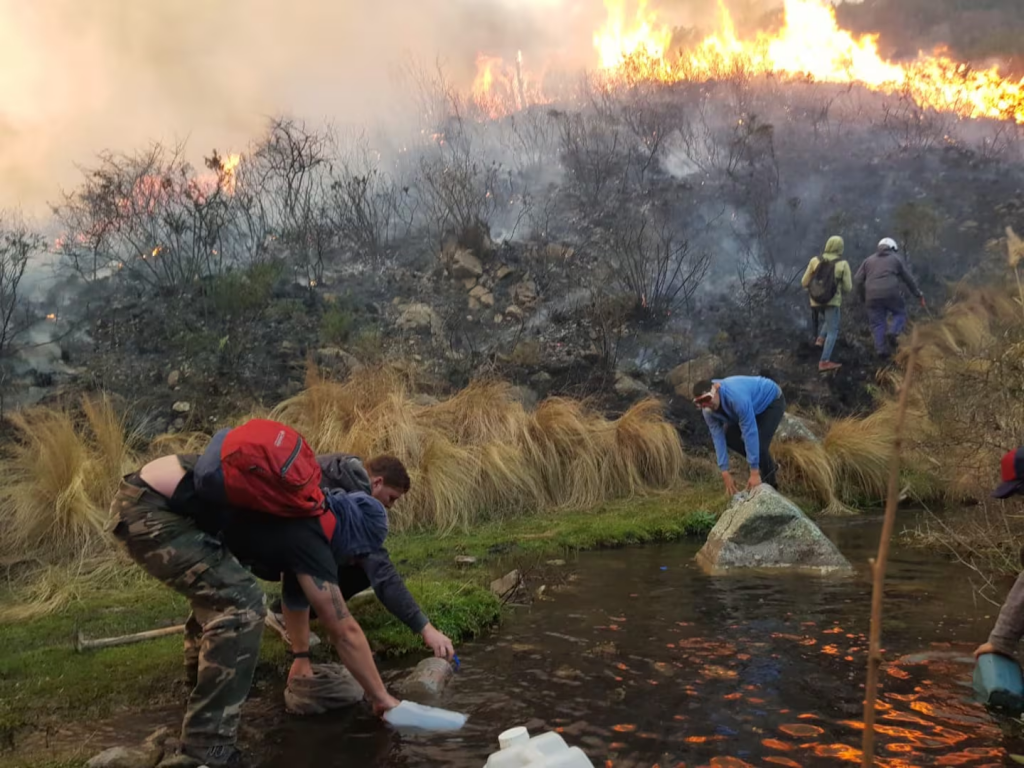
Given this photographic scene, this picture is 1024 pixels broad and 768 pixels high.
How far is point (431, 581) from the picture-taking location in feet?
21.3

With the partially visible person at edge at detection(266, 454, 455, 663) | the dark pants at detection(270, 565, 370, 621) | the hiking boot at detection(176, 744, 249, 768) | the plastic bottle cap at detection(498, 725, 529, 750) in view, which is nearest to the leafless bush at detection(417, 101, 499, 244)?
the partially visible person at edge at detection(266, 454, 455, 663)

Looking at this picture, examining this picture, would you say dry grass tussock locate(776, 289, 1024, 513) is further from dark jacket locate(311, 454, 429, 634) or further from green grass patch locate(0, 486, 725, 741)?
dark jacket locate(311, 454, 429, 634)

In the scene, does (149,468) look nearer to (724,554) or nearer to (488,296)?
(724,554)

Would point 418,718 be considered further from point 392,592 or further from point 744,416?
point 744,416

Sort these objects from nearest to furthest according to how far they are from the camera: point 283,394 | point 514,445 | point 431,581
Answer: point 431,581 < point 514,445 < point 283,394

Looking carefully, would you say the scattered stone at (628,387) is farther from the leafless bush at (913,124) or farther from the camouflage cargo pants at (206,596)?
A: the leafless bush at (913,124)

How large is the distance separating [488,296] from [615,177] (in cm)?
741

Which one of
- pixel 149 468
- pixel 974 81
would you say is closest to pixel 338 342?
pixel 149 468

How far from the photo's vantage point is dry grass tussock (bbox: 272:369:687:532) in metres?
9.19

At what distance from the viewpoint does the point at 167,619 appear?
5.86 meters

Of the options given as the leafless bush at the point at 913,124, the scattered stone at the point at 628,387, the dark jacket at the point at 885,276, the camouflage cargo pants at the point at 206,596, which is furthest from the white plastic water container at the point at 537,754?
the leafless bush at the point at 913,124

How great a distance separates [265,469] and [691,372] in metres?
11.7

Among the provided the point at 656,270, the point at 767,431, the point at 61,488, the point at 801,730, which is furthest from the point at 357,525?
the point at 656,270

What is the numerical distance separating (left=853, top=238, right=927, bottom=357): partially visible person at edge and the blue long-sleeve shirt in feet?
19.9
